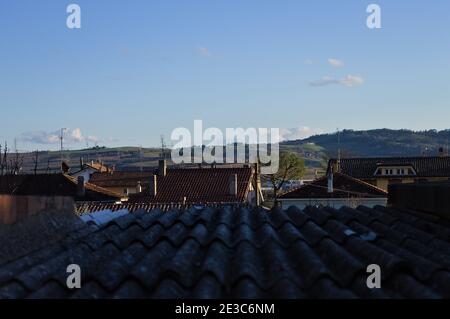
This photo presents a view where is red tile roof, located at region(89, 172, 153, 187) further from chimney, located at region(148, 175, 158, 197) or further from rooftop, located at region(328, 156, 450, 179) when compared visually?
rooftop, located at region(328, 156, 450, 179)

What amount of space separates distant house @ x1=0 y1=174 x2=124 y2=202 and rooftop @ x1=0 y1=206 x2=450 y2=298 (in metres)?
32.9

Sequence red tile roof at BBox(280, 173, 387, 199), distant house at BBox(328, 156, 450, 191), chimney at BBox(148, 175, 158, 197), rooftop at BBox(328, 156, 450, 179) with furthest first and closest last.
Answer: rooftop at BBox(328, 156, 450, 179)
distant house at BBox(328, 156, 450, 191)
red tile roof at BBox(280, 173, 387, 199)
chimney at BBox(148, 175, 158, 197)

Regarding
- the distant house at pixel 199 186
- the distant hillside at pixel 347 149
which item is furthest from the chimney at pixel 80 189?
the distant hillside at pixel 347 149

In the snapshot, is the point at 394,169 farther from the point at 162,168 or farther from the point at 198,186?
the point at 162,168

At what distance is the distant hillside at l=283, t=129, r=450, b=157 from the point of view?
169000 millimetres

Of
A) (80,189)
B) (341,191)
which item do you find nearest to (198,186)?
(80,189)

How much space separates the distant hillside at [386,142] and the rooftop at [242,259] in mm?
159355

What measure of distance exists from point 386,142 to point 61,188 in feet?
484

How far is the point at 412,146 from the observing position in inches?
6718

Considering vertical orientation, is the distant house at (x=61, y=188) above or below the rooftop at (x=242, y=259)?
below

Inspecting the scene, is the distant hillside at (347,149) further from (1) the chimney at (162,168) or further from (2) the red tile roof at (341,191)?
(2) the red tile roof at (341,191)

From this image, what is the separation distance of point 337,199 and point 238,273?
36.3 metres

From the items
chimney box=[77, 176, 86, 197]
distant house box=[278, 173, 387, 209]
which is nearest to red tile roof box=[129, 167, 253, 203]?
distant house box=[278, 173, 387, 209]

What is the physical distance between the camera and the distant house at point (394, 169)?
5597cm
